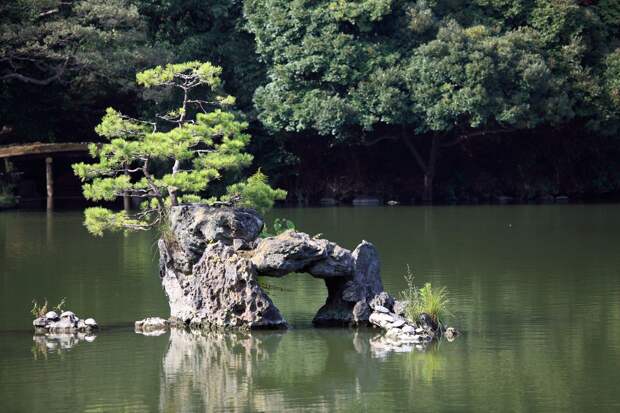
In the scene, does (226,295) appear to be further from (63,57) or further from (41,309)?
(63,57)

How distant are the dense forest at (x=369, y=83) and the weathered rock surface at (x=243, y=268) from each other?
20.5m

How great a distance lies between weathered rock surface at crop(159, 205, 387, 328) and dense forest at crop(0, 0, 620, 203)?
67.2 ft

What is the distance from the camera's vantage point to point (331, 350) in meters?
15.1

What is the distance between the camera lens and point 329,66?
1565 inches

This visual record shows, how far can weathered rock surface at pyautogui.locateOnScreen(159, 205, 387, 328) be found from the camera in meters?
16.0

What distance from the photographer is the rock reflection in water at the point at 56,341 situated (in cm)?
1524

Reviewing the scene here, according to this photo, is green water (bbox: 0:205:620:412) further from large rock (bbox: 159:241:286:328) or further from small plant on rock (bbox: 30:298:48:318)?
large rock (bbox: 159:241:286:328)

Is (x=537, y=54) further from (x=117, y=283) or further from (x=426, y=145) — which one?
(x=117, y=283)

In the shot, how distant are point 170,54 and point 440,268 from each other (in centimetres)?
1714

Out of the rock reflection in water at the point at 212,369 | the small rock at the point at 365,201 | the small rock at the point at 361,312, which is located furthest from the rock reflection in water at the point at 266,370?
the small rock at the point at 365,201

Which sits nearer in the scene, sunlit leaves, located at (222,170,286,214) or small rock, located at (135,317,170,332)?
small rock, located at (135,317,170,332)

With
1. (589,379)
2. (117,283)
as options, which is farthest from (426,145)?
(589,379)

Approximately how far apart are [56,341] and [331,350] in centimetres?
340

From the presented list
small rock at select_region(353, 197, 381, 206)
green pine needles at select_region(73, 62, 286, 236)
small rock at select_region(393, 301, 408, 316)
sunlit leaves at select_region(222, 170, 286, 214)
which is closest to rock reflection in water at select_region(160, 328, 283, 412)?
small rock at select_region(393, 301, 408, 316)
